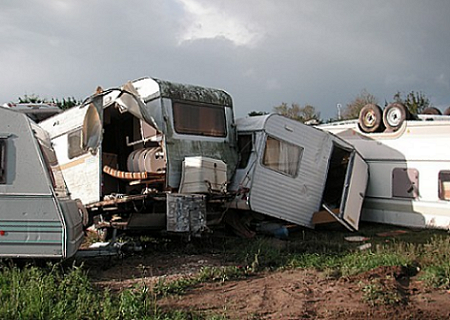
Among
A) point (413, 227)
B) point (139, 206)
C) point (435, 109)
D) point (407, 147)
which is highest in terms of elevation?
point (435, 109)

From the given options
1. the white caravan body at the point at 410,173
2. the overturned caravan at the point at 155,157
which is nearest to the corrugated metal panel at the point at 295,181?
the overturned caravan at the point at 155,157

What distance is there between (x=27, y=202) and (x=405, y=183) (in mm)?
9349

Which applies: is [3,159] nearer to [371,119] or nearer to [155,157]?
[155,157]

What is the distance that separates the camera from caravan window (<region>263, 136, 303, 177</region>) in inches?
412

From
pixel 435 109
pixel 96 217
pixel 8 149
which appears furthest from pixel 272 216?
pixel 435 109

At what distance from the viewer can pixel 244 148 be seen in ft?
35.2

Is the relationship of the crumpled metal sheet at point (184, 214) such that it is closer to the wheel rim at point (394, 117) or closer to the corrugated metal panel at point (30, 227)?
the corrugated metal panel at point (30, 227)

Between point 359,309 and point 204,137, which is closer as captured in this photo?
point 359,309

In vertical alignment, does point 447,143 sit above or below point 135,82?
below

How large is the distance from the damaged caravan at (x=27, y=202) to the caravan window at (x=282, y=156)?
4958mm

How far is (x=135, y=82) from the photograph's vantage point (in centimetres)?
1028

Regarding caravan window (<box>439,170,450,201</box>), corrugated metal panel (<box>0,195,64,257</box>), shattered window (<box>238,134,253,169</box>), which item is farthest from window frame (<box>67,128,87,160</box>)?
caravan window (<box>439,170,450,201</box>)

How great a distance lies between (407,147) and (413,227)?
2030 millimetres

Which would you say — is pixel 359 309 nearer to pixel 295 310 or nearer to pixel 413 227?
pixel 295 310
